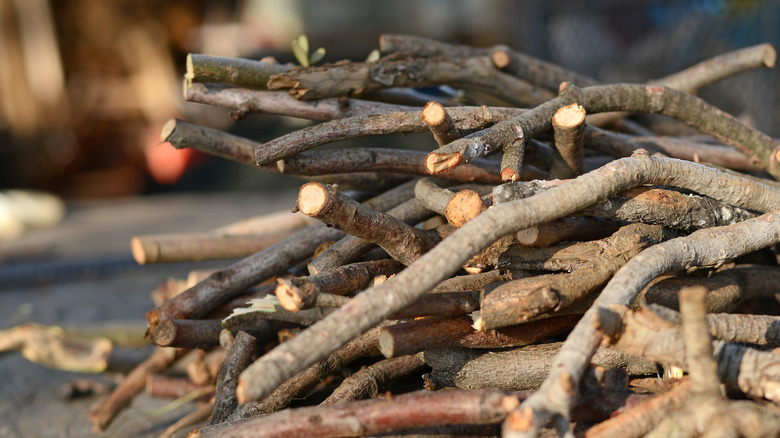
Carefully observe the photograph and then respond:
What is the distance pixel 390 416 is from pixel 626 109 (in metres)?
1.34

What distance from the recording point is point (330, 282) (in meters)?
1.83

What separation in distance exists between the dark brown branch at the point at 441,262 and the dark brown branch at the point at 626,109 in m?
0.24

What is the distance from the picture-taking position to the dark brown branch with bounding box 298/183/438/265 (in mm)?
1727

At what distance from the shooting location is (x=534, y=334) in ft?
6.20

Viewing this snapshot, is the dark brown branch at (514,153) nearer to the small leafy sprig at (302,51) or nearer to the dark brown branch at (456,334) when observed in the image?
the dark brown branch at (456,334)

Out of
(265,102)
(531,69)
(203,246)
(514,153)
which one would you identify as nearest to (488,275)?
(514,153)

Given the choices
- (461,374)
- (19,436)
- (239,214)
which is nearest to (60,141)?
(239,214)

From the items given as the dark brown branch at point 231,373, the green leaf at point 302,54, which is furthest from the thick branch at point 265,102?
the dark brown branch at point 231,373

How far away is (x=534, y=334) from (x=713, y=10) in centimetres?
653

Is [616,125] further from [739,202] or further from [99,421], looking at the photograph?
[99,421]

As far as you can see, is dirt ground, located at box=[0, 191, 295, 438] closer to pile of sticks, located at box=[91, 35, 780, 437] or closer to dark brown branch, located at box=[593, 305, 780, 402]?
pile of sticks, located at box=[91, 35, 780, 437]

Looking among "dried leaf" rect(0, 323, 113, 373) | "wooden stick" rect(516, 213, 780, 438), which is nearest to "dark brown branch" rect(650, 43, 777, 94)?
"wooden stick" rect(516, 213, 780, 438)

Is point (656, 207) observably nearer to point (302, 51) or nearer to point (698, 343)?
point (698, 343)

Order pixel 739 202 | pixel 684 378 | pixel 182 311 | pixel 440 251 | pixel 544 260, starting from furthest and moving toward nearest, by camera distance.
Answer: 1. pixel 182 311
2. pixel 739 202
3. pixel 544 260
4. pixel 684 378
5. pixel 440 251
